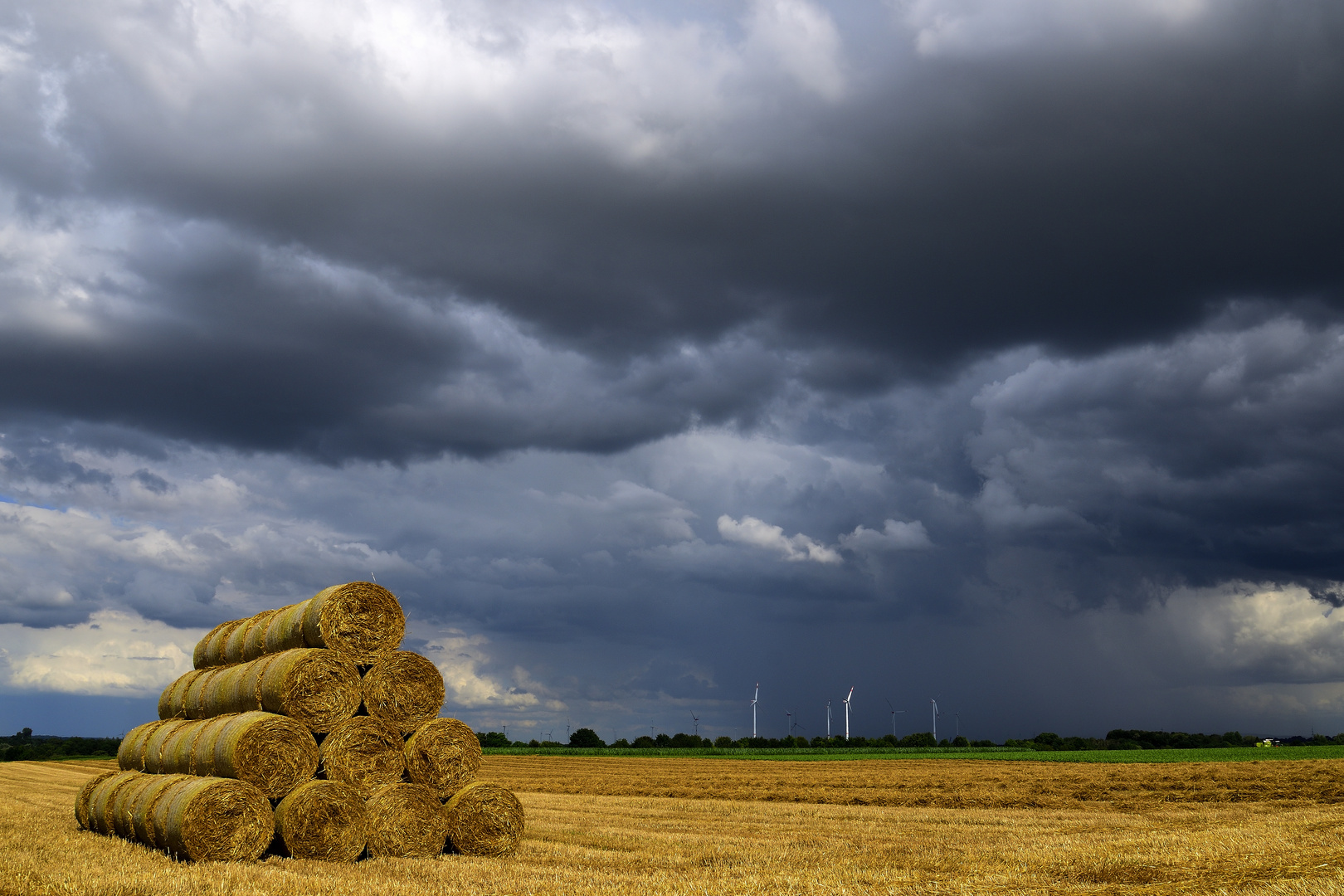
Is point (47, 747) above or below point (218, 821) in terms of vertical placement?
below

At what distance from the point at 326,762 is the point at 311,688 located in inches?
45.7

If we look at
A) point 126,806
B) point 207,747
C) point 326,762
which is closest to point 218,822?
point 326,762

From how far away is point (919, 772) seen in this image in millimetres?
38375

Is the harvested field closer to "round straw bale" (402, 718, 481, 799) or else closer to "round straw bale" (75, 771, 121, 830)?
"round straw bale" (402, 718, 481, 799)

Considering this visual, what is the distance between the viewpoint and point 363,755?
15203mm

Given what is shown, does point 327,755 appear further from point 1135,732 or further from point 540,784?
point 1135,732

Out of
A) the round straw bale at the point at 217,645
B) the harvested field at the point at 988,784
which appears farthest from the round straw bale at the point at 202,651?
the harvested field at the point at 988,784

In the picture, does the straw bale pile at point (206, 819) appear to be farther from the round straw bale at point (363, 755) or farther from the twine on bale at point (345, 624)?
the twine on bale at point (345, 624)

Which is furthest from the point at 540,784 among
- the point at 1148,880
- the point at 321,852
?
the point at 1148,880

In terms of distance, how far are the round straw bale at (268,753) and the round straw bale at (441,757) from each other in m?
1.54

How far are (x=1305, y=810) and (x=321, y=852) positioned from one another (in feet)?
69.1

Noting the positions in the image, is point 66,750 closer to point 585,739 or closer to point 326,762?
point 585,739

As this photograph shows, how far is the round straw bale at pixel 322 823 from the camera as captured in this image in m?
14.2

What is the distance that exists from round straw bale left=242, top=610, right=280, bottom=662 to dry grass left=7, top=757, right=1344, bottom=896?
353 centimetres
